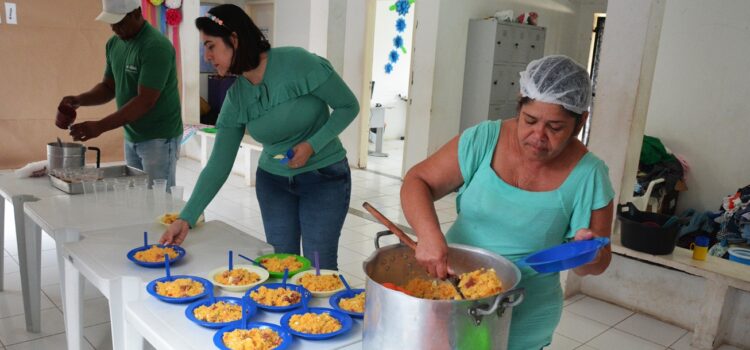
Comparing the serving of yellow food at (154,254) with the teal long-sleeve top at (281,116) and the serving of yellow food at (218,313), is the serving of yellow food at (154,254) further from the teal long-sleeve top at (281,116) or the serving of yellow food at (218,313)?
the serving of yellow food at (218,313)

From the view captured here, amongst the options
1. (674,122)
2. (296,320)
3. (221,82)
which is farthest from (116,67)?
(221,82)

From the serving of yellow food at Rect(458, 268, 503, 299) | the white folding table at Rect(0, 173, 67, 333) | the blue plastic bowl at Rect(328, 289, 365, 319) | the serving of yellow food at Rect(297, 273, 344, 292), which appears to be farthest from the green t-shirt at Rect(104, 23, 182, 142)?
the serving of yellow food at Rect(458, 268, 503, 299)

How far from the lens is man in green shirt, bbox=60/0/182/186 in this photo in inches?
107

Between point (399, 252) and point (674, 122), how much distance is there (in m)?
4.94

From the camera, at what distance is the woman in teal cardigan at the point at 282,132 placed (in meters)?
1.90

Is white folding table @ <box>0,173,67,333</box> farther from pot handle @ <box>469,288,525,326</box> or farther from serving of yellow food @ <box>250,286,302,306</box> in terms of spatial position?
pot handle @ <box>469,288,525,326</box>

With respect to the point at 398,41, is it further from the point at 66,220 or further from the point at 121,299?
the point at 121,299

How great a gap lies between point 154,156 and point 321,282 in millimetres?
1767

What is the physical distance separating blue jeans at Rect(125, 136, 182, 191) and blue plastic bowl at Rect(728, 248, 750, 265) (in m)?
3.35

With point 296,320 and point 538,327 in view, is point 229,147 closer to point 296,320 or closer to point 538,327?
point 296,320

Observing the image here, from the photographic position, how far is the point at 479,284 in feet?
3.60

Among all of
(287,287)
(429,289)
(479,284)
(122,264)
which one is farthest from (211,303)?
(479,284)

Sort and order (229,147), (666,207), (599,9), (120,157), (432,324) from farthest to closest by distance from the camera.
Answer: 1. (599,9)
2. (120,157)
3. (666,207)
4. (229,147)
5. (432,324)

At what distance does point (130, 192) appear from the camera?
2422 mm
